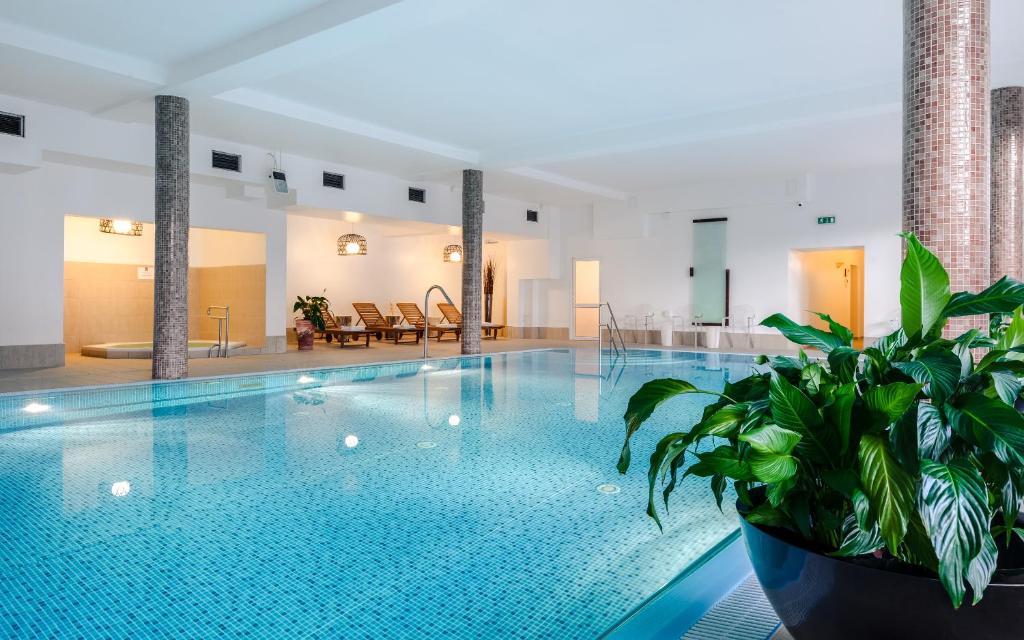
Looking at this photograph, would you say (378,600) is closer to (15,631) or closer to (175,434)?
(15,631)

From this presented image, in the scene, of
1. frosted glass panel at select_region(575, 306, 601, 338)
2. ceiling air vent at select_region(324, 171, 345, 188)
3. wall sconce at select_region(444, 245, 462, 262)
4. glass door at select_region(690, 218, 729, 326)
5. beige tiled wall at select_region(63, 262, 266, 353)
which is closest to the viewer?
ceiling air vent at select_region(324, 171, 345, 188)

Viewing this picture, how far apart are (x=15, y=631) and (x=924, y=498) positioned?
237 centimetres

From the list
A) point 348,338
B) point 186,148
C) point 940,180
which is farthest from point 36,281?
point 940,180

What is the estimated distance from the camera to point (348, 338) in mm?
14047

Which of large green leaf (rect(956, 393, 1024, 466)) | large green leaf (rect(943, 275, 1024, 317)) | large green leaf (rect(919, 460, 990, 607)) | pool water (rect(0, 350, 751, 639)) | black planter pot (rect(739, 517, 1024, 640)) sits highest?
large green leaf (rect(943, 275, 1024, 317))

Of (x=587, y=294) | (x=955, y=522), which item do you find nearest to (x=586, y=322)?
(x=587, y=294)

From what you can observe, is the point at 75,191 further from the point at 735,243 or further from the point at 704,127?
the point at 735,243

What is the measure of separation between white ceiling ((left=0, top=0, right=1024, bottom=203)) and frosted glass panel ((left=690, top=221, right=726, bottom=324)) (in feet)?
9.74

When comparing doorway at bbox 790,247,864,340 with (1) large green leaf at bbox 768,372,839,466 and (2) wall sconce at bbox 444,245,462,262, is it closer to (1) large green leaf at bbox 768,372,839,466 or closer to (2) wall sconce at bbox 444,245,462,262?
(2) wall sconce at bbox 444,245,462,262

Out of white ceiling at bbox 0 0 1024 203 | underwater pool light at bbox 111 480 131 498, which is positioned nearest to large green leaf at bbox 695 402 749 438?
underwater pool light at bbox 111 480 131 498

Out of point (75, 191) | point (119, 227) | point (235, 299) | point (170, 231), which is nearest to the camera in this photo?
point (170, 231)

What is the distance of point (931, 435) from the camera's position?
1312 millimetres

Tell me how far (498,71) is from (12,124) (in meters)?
5.47

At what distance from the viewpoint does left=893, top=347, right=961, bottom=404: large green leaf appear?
1.34 m
